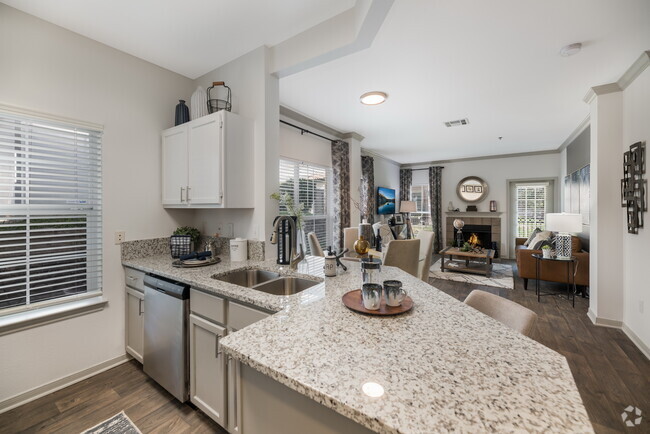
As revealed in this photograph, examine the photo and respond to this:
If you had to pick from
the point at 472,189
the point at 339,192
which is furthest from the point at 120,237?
the point at 472,189

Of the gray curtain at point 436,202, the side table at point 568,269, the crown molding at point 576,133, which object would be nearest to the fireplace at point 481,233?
the gray curtain at point 436,202

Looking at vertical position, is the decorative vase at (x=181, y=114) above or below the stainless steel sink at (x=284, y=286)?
above

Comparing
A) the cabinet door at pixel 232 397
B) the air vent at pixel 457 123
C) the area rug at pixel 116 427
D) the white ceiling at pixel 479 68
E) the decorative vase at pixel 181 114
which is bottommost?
the area rug at pixel 116 427

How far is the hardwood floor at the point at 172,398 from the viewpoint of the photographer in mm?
1655

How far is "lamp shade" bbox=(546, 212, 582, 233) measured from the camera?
12.2ft

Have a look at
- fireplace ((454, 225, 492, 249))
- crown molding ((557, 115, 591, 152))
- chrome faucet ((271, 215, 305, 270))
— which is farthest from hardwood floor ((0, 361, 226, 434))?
fireplace ((454, 225, 492, 249))

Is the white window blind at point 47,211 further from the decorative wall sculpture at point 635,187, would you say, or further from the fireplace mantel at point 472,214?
the fireplace mantel at point 472,214

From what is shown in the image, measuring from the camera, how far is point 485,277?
16.7 ft

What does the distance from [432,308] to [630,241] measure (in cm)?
301

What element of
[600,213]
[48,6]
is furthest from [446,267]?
[48,6]

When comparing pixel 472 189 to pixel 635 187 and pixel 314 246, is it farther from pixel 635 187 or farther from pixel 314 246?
pixel 314 246

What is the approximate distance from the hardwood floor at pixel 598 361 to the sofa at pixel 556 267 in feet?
1.13

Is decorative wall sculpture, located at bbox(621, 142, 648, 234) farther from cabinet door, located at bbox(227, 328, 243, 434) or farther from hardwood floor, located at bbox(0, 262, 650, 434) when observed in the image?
cabinet door, located at bbox(227, 328, 243, 434)

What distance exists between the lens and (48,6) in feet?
5.98
